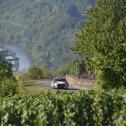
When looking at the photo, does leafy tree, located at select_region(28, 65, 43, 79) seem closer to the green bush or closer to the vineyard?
the green bush

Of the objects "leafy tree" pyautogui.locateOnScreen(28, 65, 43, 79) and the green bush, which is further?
"leafy tree" pyautogui.locateOnScreen(28, 65, 43, 79)

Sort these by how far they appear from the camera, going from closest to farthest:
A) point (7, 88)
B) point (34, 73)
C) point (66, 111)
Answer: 1. point (66, 111)
2. point (7, 88)
3. point (34, 73)

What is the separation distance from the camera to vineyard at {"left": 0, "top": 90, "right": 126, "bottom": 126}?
19125mm

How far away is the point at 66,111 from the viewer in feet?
66.3

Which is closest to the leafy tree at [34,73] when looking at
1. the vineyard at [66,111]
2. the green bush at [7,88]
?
the green bush at [7,88]

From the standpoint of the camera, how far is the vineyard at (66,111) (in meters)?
19.1

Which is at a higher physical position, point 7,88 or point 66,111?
point 7,88

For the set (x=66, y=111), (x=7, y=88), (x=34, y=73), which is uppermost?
(x=34, y=73)

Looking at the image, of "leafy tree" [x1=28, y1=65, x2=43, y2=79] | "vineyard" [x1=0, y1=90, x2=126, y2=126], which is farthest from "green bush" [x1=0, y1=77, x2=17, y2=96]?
Answer: "leafy tree" [x1=28, y1=65, x2=43, y2=79]

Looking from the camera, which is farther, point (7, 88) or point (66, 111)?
point (7, 88)

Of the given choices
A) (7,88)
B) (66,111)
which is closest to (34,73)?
(7,88)

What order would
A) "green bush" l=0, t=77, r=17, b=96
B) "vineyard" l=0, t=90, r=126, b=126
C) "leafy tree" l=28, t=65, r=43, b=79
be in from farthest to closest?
"leafy tree" l=28, t=65, r=43, b=79 < "green bush" l=0, t=77, r=17, b=96 < "vineyard" l=0, t=90, r=126, b=126

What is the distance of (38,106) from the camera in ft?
66.7

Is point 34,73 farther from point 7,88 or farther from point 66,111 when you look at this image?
point 66,111
